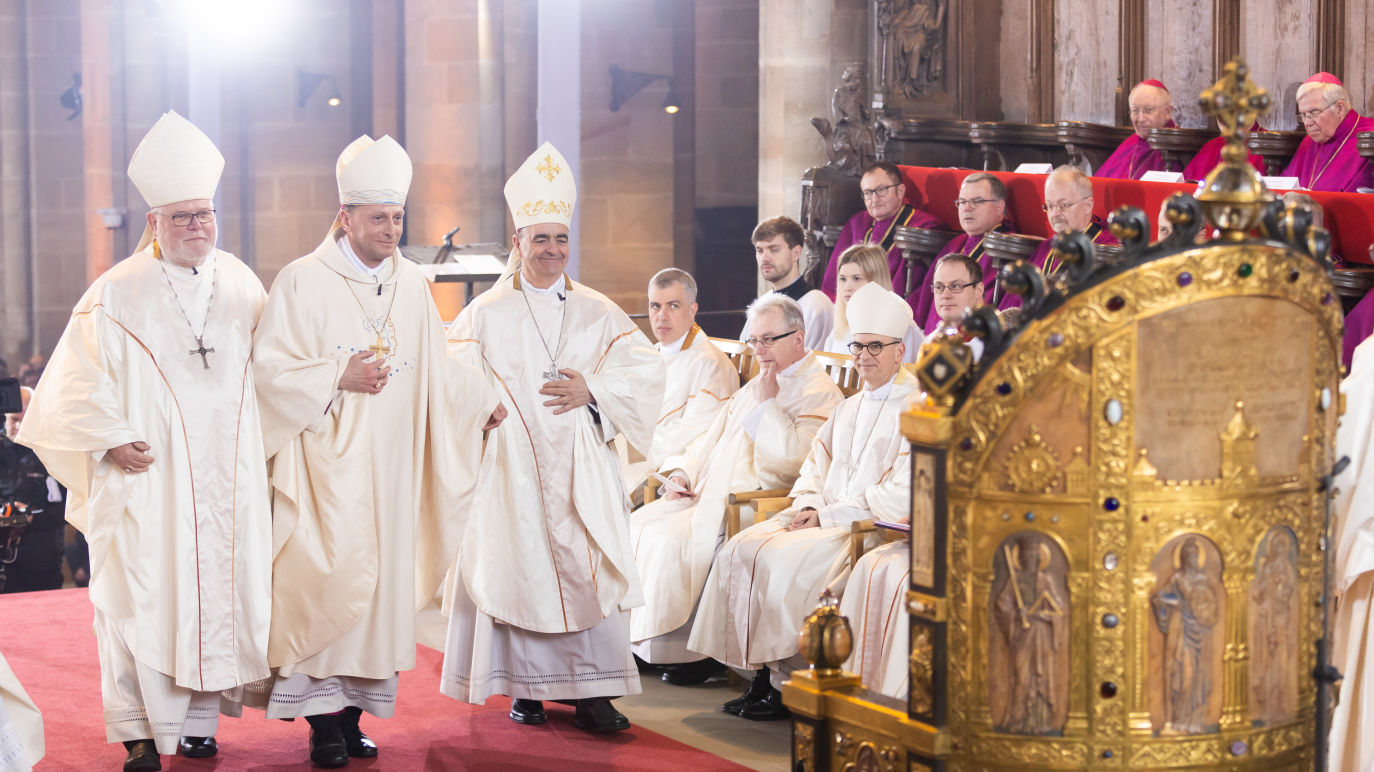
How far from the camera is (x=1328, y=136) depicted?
7.66 metres

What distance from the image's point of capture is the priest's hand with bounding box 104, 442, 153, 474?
15.1 ft

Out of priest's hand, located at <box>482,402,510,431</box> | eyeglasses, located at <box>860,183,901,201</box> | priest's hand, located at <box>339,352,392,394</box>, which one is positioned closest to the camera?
priest's hand, located at <box>339,352,392,394</box>

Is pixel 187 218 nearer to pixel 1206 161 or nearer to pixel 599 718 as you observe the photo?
pixel 599 718

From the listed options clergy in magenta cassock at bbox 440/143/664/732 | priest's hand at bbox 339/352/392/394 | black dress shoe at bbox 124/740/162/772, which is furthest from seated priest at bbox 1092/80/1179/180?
black dress shoe at bbox 124/740/162/772

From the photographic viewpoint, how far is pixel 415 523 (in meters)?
5.04

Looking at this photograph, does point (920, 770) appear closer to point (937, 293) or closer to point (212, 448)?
point (212, 448)

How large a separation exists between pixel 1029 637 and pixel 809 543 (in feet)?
10.4

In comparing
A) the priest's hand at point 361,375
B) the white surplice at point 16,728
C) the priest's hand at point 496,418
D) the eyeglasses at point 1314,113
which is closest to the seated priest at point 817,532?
the priest's hand at point 496,418

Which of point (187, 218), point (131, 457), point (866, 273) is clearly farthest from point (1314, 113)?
point (131, 457)

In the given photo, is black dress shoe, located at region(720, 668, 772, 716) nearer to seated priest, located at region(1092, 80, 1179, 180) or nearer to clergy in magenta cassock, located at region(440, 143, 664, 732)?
clergy in magenta cassock, located at region(440, 143, 664, 732)

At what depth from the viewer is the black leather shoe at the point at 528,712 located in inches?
212

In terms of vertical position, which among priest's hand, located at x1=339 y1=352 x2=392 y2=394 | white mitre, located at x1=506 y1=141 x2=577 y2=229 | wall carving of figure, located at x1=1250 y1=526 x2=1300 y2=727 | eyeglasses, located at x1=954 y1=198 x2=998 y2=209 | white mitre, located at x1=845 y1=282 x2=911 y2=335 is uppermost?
eyeglasses, located at x1=954 y1=198 x2=998 y2=209

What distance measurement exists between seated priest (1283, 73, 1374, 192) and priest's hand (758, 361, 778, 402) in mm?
2872

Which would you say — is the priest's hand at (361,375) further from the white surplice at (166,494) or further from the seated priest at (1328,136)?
the seated priest at (1328,136)
